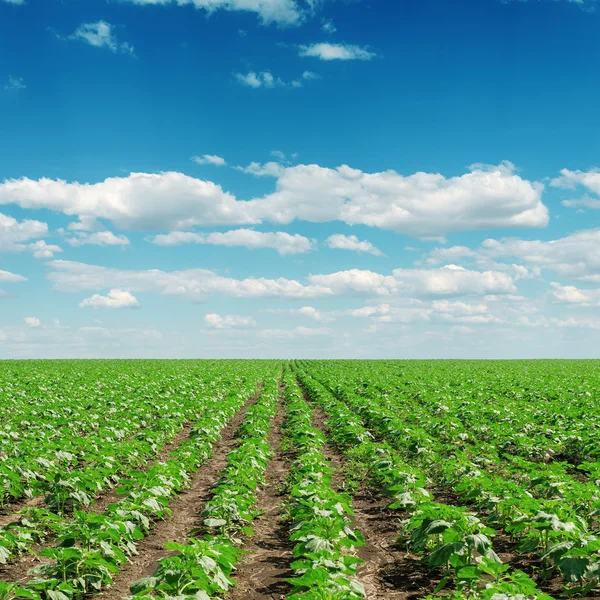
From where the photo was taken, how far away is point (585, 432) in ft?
47.3

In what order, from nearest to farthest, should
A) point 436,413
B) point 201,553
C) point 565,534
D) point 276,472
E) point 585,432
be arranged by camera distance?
point 201,553
point 565,534
point 276,472
point 585,432
point 436,413

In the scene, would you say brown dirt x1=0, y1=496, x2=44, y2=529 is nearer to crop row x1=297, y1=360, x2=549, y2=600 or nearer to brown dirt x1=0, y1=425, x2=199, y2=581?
brown dirt x1=0, y1=425, x2=199, y2=581

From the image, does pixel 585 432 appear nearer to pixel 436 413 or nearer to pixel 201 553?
pixel 436 413

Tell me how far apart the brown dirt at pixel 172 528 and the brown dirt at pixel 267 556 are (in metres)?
1.27

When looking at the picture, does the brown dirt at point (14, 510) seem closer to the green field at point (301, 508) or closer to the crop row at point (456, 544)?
the green field at point (301, 508)

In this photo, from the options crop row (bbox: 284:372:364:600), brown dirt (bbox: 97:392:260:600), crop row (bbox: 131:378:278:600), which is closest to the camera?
crop row (bbox: 284:372:364:600)

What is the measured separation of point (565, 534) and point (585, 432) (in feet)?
30.4

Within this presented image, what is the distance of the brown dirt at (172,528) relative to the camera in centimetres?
721

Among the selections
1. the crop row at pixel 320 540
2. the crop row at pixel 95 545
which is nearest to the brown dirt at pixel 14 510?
the crop row at pixel 95 545

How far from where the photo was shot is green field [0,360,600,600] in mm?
6082

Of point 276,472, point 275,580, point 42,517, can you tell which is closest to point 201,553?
point 275,580

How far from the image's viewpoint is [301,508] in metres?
8.63

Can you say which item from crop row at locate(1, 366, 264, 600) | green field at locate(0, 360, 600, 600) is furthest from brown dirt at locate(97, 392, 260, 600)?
crop row at locate(1, 366, 264, 600)

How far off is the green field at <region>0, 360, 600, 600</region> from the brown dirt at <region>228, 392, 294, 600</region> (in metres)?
0.03
